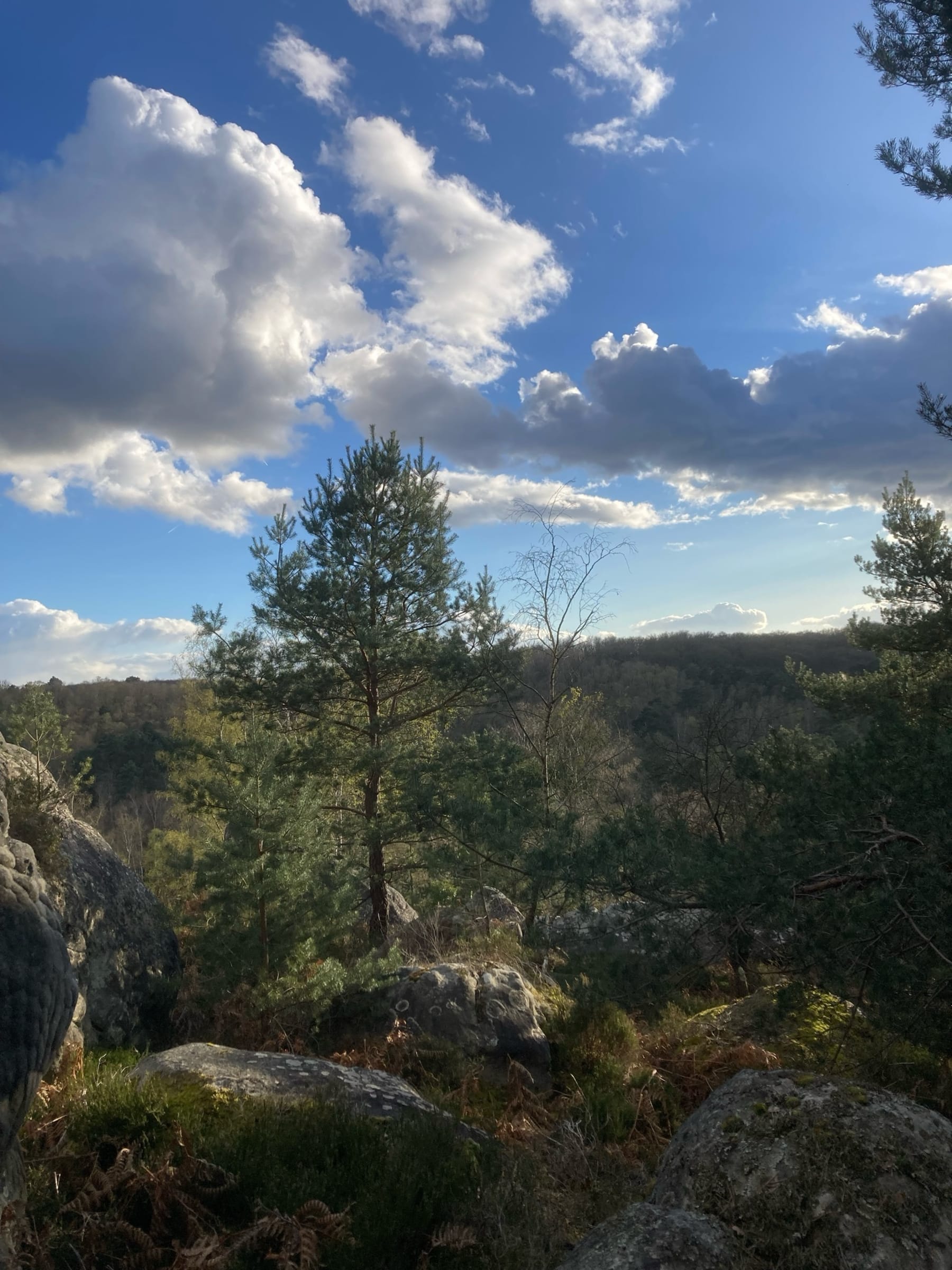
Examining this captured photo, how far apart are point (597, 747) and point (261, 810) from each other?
8928 millimetres

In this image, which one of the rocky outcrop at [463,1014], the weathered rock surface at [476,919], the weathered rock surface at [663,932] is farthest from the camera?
the weathered rock surface at [476,919]

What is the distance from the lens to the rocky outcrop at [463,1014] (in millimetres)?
7137

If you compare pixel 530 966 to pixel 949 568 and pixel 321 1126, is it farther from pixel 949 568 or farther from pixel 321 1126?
pixel 949 568

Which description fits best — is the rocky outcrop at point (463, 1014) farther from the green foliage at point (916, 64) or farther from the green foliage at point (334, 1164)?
the green foliage at point (916, 64)

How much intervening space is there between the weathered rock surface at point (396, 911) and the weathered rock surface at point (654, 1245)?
375 inches

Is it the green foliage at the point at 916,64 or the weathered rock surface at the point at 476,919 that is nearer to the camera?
the green foliage at the point at 916,64

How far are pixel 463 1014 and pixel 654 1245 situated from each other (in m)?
4.66

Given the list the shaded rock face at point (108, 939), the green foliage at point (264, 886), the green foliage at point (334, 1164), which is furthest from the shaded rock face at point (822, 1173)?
the shaded rock face at point (108, 939)

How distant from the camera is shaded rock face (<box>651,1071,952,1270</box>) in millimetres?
3154

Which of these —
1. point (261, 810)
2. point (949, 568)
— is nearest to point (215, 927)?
point (261, 810)

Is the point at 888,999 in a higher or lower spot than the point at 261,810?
lower

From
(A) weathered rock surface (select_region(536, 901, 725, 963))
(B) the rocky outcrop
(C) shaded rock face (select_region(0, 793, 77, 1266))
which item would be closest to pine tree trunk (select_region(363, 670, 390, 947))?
(B) the rocky outcrop

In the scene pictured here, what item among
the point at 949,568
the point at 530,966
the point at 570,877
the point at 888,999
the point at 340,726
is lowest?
the point at 530,966

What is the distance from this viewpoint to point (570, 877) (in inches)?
211
